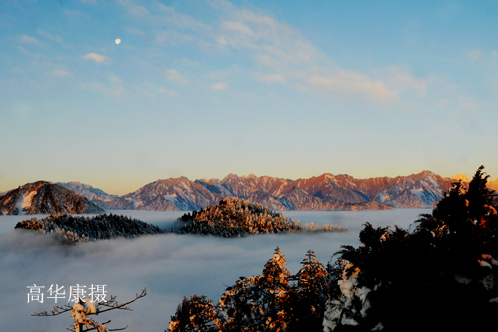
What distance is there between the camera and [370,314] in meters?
9.27

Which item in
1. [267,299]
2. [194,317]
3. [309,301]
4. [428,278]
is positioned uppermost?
[428,278]

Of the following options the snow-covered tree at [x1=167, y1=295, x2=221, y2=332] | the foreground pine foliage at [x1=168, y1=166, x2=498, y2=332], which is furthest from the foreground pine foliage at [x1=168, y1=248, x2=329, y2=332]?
the foreground pine foliage at [x1=168, y1=166, x2=498, y2=332]

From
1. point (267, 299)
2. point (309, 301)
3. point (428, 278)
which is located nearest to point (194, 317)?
point (267, 299)

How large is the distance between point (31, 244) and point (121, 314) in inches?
2898

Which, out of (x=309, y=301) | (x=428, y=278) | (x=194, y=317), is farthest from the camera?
(x=194, y=317)

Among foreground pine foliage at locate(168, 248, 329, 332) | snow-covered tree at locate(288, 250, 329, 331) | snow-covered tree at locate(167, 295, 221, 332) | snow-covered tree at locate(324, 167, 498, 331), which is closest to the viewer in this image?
snow-covered tree at locate(324, 167, 498, 331)

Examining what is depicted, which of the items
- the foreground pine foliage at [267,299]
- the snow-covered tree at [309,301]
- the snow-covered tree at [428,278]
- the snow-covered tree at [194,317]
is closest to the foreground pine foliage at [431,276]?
the snow-covered tree at [428,278]

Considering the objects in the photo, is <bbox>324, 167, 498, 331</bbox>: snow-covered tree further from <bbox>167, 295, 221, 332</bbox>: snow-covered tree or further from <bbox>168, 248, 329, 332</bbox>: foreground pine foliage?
<bbox>167, 295, 221, 332</bbox>: snow-covered tree

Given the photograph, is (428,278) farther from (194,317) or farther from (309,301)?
(194,317)

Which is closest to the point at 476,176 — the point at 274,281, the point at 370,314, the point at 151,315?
the point at 370,314

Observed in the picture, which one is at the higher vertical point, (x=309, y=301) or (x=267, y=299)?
(x=309, y=301)

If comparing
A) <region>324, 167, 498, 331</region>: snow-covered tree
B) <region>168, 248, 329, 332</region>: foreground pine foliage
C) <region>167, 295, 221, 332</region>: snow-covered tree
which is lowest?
<region>167, 295, 221, 332</region>: snow-covered tree

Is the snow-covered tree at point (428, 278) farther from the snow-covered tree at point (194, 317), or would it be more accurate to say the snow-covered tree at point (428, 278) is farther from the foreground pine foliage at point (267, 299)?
the snow-covered tree at point (194, 317)

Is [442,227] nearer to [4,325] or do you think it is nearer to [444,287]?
[444,287]
